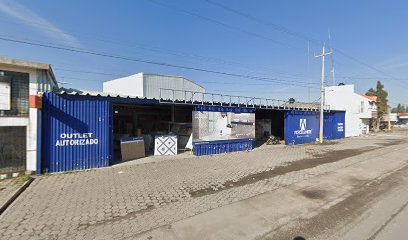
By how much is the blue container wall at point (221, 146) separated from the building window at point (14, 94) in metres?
8.39

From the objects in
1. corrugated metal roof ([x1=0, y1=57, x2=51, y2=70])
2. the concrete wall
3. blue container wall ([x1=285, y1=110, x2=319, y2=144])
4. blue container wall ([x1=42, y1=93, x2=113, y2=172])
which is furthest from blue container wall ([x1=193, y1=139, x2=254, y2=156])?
corrugated metal roof ([x1=0, y1=57, x2=51, y2=70])

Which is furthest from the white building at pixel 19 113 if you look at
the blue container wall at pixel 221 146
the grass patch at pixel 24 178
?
the blue container wall at pixel 221 146

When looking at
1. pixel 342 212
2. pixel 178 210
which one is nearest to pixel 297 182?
pixel 342 212

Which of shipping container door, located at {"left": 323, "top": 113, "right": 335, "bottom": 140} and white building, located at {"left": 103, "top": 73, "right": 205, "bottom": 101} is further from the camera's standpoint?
white building, located at {"left": 103, "top": 73, "right": 205, "bottom": 101}

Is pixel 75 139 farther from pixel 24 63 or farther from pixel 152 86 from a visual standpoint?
pixel 152 86

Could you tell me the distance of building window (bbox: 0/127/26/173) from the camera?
26.8 ft

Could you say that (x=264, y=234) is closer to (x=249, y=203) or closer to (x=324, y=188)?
(x=249, y=203)

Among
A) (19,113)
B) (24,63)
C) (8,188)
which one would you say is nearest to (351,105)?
(24,63)

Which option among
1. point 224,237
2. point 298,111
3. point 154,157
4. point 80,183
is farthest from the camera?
point 298,111

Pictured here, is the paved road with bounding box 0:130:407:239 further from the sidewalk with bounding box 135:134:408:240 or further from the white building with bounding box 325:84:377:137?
the white building with bounding box 325:84:377:137

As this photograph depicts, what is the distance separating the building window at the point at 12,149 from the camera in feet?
26.8

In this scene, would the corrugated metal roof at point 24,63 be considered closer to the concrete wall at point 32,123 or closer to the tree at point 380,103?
the concrete wall at point 32,123

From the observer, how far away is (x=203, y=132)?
13.7m

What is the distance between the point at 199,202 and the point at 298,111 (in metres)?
17.2
